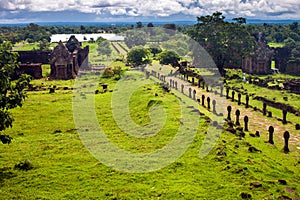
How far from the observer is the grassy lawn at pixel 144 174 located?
14157 mm

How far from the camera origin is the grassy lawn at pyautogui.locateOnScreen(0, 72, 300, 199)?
14.2 metres

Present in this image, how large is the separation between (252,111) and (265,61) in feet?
92.0

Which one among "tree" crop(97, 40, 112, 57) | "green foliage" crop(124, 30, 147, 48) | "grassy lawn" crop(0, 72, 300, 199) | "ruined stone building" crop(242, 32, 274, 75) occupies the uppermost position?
"green foliage" crop(124, 30, 147, 48)

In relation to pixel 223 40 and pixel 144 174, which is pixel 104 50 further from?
pixel 144 174

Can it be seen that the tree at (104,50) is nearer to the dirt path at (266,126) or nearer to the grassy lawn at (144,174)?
the dirt path at (266,126)

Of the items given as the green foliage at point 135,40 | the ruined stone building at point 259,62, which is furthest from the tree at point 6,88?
the green foliage at point 135,40

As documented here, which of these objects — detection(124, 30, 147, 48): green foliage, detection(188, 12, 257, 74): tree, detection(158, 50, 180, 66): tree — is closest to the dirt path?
detection(188, 12, 257, 74): tree

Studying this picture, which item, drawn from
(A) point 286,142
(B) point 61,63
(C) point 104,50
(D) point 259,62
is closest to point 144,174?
(A) point 286,142

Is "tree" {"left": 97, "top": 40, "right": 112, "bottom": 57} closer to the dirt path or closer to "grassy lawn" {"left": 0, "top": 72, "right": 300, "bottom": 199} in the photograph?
the dirt path

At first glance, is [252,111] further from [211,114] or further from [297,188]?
[297,188]

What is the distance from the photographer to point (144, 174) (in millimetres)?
15945

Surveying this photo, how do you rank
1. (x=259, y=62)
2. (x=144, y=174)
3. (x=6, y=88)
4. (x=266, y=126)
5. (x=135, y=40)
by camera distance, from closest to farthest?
(x=144, y=174) → (x=6, y=88) → (x=266, y=126) → (x=259, y=62) → (x=135, y=40)

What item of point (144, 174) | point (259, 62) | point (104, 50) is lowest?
point (144, 174)

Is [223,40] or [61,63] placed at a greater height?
[223,40]
